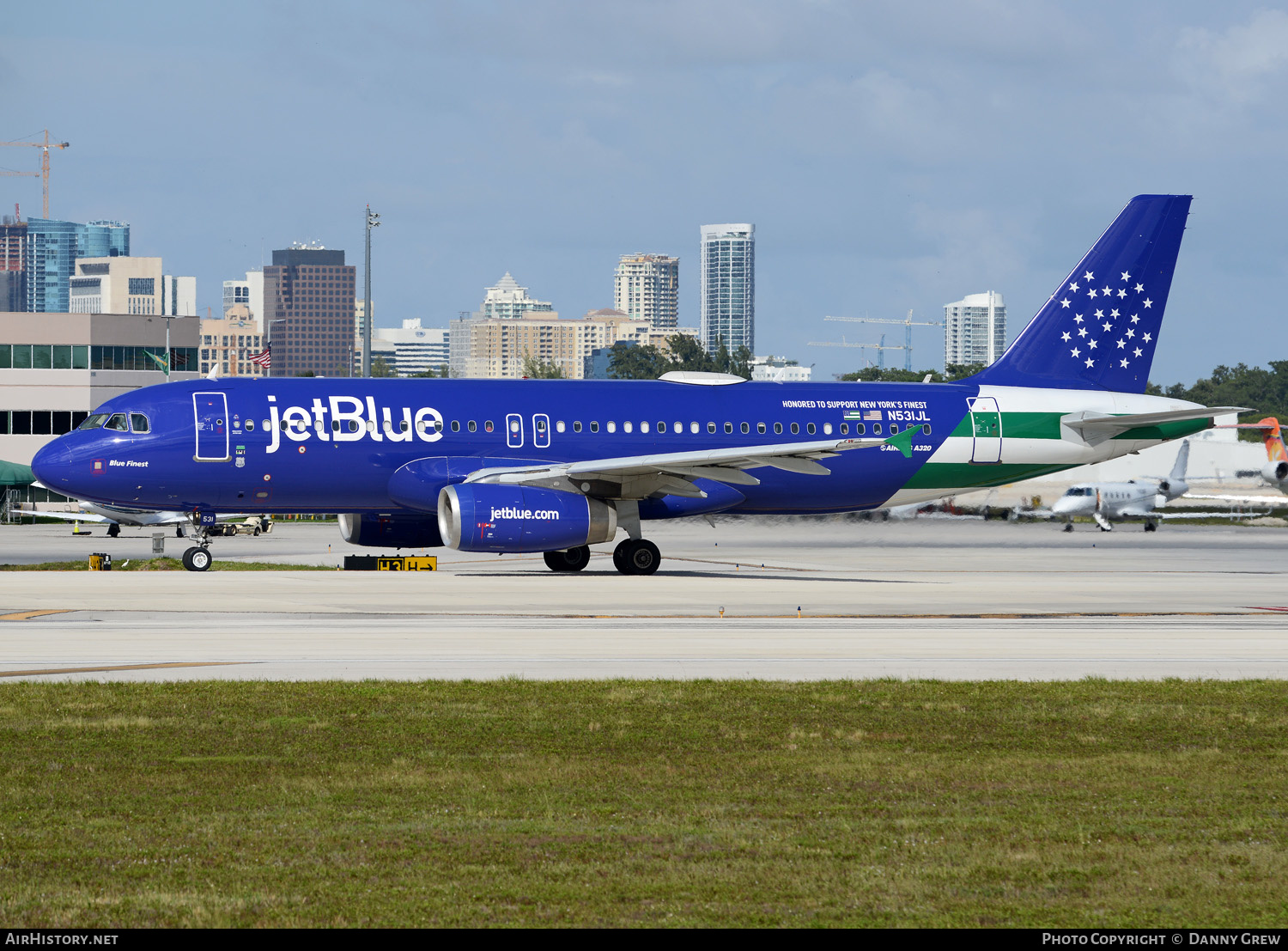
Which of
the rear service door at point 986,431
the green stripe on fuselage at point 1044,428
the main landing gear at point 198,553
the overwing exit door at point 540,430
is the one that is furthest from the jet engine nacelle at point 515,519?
the rear service door at point 986,431

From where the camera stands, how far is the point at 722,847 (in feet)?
33.2

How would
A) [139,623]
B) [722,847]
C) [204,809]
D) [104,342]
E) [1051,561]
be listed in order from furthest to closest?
[104,342]
[1051,561]
[139,623]
[204,809]
[722,847]

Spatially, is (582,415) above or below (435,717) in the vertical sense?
above

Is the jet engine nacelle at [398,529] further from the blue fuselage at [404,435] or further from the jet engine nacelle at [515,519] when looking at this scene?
the jet engine nacelle at [515,519]

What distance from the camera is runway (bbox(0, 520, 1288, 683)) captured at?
19.7 metres

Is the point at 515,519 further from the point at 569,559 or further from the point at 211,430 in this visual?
the point at 211,430

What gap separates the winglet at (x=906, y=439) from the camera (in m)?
40.5

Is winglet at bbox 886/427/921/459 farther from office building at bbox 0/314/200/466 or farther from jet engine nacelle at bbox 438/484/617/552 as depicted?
office building at bbox 0/314/200/466

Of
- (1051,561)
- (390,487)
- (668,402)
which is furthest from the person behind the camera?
(1051,561)

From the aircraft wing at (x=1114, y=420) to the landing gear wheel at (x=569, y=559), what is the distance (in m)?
14.2

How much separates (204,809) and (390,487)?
25.5 metres

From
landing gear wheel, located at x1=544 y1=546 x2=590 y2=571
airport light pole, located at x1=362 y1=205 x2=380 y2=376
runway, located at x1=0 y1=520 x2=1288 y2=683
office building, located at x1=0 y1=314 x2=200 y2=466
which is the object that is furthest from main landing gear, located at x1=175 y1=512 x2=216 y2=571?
office building, located at x1=0 y1=314 x2=200 y2=466

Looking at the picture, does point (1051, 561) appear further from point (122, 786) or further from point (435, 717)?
point (122, 786)

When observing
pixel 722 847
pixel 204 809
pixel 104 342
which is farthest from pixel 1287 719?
pixel 104 342
